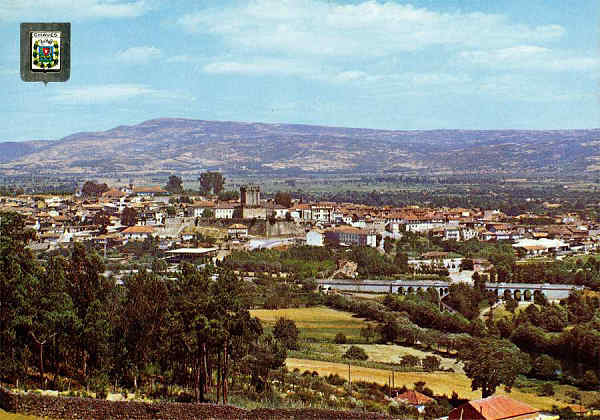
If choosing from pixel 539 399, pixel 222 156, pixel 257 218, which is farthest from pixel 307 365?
pixel 222 156

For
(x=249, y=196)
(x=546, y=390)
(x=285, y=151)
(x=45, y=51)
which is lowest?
(x=546, y=390)

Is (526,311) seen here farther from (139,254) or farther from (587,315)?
(139,254)

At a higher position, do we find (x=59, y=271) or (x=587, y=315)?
(x=59, y=271)

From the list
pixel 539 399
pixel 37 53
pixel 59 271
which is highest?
pixel 37 53

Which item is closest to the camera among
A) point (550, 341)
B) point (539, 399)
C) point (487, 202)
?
point (539, 399)

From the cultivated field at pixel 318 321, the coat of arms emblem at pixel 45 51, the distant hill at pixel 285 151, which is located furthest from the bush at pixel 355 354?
the distant hill at pixel 285 151

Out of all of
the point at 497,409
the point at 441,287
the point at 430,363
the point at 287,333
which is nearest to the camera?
the point at 497,409

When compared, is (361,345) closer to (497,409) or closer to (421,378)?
(421,378)

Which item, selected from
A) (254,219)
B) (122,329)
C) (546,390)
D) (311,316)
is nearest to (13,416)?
(122,329)
